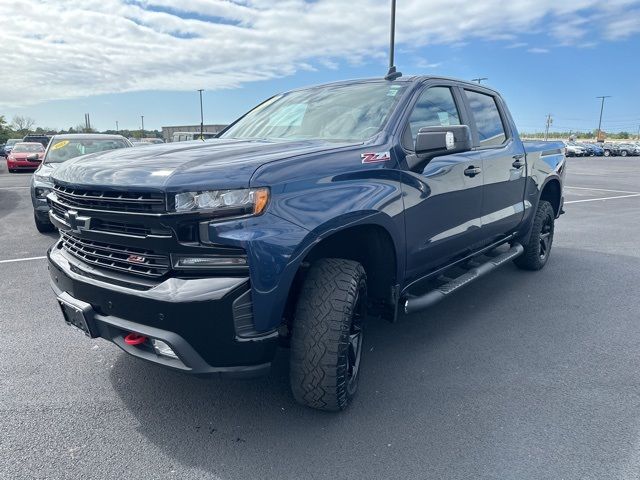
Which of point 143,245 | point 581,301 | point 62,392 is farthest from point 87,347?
point 581,301

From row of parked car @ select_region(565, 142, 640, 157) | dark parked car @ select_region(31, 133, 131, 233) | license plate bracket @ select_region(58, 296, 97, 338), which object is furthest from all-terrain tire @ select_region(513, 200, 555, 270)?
row of parked car @ select_region(565, 142, 640, 157)

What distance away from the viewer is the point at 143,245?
2211 millimetres

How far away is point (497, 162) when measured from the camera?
13.6 feet

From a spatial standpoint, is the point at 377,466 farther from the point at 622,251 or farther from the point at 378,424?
the point at 622,251

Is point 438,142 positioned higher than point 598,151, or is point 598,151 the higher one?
point 438,142

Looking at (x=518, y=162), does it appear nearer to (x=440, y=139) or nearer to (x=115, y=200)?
(x=440, y=139)

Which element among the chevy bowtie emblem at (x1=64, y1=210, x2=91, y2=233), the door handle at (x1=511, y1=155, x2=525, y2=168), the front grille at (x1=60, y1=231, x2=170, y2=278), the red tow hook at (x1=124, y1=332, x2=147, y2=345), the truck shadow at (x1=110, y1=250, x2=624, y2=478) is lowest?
the truck shadow at (x1=110, y1=250, x2=624, y2=478)

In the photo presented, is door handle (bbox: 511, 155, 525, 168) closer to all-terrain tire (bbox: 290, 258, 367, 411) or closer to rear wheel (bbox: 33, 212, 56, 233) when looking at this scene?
all-terrain tire (bbox: 290, 258, 367, 411)

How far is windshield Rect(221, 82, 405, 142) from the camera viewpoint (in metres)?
3.17

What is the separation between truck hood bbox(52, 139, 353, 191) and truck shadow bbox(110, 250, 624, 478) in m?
0.95

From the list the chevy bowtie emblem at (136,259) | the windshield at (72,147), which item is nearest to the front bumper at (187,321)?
the chevy bowtie emblem at (136,259)

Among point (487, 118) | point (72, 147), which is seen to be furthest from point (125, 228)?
point (72, 147)

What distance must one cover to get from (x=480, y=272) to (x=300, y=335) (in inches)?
80.8

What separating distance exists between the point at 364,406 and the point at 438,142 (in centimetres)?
159
